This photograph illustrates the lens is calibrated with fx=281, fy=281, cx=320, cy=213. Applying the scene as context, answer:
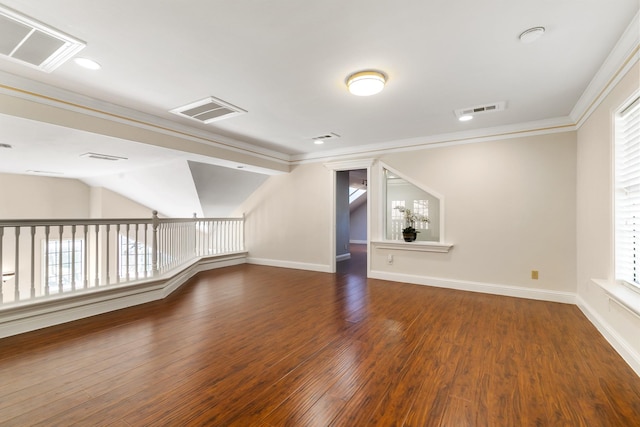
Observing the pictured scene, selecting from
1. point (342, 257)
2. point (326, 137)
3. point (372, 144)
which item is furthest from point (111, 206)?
point (372, 144)

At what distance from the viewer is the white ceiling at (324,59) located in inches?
73.9

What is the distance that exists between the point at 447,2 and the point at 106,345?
146 inches

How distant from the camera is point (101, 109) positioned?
11.0ft

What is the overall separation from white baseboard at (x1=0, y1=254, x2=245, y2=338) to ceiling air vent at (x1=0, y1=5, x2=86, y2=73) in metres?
2.21

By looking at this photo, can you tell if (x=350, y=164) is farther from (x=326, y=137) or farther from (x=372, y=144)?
(x=326, y=137)

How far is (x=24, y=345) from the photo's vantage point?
95.0 inches

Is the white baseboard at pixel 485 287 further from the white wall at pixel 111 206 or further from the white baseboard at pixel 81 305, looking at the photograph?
the white wall at pixel 111 206

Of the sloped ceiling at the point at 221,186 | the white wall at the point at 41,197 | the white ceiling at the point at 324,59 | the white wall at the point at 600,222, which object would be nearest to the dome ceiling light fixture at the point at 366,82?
the white ceiling at the point at 324,59

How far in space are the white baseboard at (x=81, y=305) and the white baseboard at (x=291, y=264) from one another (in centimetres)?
236

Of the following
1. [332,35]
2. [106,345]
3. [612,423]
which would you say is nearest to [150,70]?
[332,35]

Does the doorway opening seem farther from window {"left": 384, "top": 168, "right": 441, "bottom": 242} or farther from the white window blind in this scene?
the white window blind

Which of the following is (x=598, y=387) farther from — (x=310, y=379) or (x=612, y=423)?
(x=310, y=379)

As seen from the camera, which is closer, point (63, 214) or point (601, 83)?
point (601, 83)

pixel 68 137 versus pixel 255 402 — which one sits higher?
pixel 68 137
